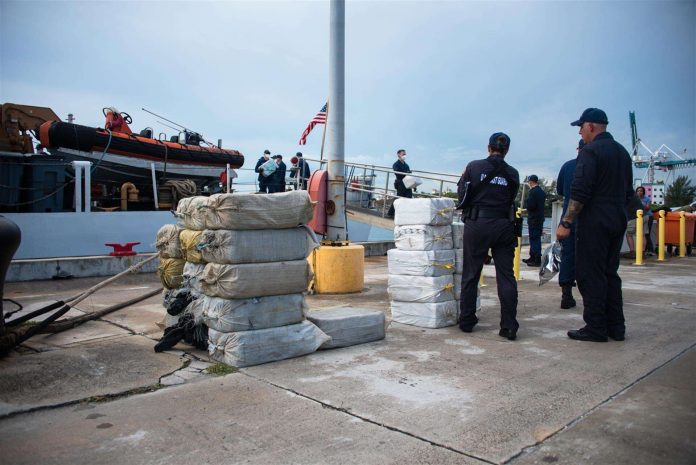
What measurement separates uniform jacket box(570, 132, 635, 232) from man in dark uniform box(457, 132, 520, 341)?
20.8 inches

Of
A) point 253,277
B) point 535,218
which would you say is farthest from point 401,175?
point 253,277

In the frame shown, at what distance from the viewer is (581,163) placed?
4.24 metres

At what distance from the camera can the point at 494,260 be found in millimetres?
4406

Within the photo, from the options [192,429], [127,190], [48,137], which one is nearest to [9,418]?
[192,429]

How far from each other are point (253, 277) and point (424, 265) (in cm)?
171

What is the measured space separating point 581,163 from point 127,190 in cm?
967

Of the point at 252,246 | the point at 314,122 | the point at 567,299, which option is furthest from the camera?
the point at 314,122

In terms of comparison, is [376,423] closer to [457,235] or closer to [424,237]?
[424,237]

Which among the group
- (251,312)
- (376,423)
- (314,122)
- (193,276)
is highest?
(314,122)

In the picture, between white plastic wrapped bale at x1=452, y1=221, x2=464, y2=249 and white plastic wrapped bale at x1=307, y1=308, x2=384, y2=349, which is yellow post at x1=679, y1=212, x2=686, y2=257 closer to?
white plastic wrapped bale at x1=452, y1=221, x2=464, y2=249

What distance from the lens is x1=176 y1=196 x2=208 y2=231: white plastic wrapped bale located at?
3924mm

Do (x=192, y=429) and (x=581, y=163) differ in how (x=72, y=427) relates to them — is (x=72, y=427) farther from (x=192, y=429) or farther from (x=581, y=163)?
(x=581, y=163)

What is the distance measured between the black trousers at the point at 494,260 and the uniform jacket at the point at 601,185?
61 cm

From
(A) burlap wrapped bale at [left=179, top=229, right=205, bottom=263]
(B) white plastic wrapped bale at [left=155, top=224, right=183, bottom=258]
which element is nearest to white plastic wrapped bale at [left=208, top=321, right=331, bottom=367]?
(A) burlap wrapped bale at [left=179, top=229, right=205, bottom=263]
